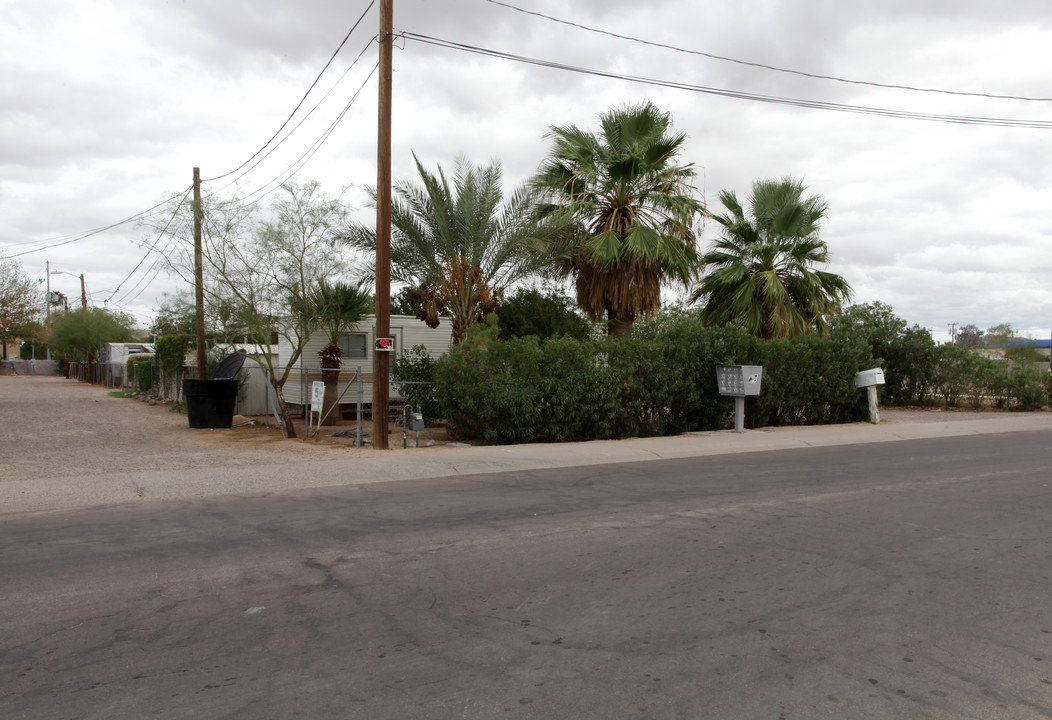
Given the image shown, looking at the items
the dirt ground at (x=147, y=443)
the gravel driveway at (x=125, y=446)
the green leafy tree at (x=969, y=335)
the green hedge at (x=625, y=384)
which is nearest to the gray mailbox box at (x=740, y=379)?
the green hedge at (x=625, y=384)

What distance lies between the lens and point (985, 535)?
277 inches

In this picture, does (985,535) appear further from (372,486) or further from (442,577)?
(372,486)

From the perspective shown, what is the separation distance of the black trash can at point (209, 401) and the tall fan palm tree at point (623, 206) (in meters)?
8.18

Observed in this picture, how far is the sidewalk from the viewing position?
945 centimetres

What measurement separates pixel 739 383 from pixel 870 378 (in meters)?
4.28

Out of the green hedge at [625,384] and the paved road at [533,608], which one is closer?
the paved road at [533,608]

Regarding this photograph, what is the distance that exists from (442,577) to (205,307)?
12.8m

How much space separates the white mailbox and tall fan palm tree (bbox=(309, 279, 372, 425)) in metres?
11.4

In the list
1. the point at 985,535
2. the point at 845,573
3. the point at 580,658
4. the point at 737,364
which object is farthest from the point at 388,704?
the point at 737,364

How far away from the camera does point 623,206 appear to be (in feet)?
64.4

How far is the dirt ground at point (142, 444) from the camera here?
11.6m

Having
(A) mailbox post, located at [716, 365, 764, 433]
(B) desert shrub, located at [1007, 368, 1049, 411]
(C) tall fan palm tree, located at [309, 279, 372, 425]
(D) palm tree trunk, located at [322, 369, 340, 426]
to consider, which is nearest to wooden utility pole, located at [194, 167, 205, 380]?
(C) tall fan palm tree, located at [309, 279, 372, 425]

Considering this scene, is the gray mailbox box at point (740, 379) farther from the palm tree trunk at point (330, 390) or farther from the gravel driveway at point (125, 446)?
the palm tree trunk at point (330, 390)

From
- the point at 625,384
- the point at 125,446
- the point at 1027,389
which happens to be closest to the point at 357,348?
the point at 125,446
